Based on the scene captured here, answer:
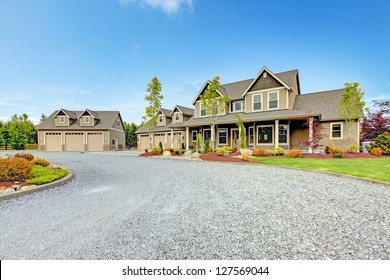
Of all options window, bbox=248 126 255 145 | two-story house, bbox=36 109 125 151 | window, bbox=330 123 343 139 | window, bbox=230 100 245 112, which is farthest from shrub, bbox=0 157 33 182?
two-story house, bbox=36 109 125 151

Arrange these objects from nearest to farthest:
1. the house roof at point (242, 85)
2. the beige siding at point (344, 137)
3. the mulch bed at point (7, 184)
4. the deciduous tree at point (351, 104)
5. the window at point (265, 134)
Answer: the mulch bed at point (7, 184), the deciduous tree at point (351, 104), the beige siding at point (344, 137), the window at point (265, 134), the house roof at point (242, 85)

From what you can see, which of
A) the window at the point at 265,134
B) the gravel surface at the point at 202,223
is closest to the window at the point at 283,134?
the window at the point at 265,134

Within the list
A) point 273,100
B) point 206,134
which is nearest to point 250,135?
point 273,100

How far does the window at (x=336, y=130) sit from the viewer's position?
51.6 ft

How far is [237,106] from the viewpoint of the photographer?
20.0 meters

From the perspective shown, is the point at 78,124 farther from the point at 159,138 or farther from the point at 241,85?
the point at 241,85

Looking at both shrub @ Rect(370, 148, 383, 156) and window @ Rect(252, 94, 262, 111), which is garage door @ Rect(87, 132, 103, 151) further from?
shrub @ Rect(370, 148, 383, 156)

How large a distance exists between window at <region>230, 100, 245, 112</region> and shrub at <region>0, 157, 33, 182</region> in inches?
698

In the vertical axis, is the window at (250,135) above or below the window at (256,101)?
below

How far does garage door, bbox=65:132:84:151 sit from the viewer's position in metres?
30.5

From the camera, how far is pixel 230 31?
42.7 ft

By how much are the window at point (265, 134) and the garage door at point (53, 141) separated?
31728 mm

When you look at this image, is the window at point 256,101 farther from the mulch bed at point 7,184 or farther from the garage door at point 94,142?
the garage door at point 94,142
